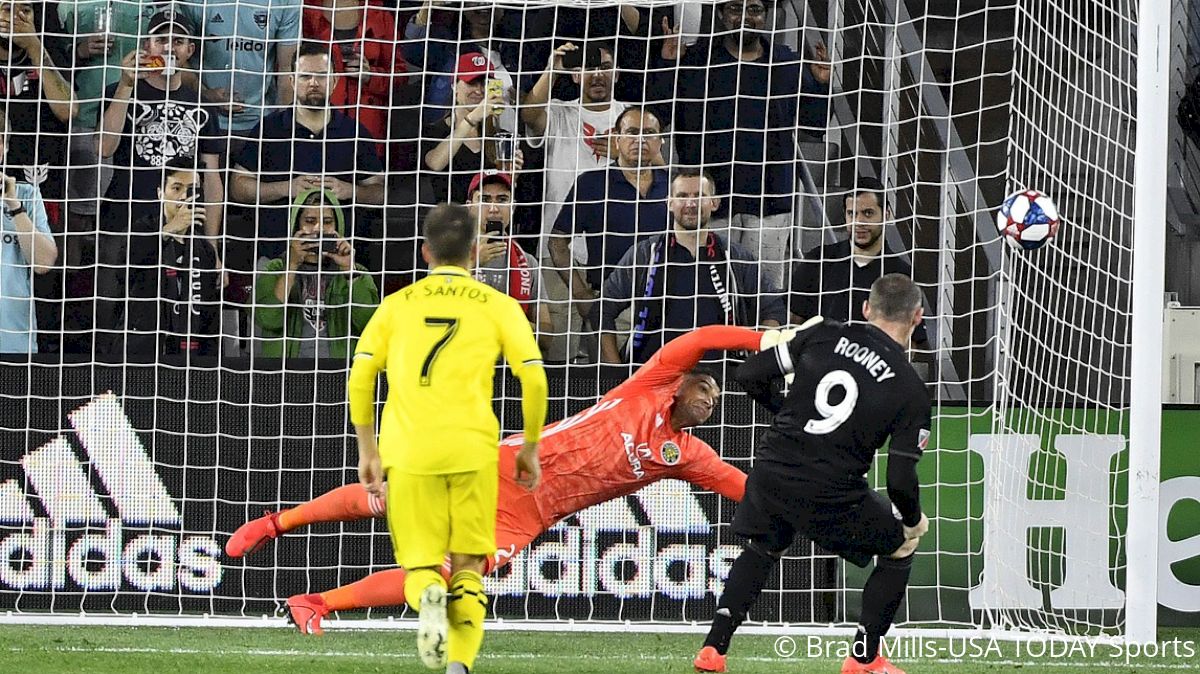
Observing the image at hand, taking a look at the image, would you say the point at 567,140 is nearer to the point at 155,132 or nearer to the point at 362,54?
the point at 362,54

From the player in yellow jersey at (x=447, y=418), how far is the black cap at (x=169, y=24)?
4.42 m

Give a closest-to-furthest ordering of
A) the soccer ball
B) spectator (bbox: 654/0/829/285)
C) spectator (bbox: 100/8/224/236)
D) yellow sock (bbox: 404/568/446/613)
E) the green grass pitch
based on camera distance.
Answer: yellow sock (bbox: 404/568/446/613)
the green grass pitch
the soccer ball
spectator (bbox: 100/8/224/236)
spectator (bbox: 654/0/829/285)

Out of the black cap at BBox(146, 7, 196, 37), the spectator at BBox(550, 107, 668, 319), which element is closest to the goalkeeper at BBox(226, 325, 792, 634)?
the spectator at BBox(550, 107, 668, 319)

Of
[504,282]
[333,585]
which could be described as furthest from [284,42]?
[333,585]

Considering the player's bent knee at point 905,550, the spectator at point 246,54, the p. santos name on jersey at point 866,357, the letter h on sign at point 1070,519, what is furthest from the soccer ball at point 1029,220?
the spectator at point 246,54

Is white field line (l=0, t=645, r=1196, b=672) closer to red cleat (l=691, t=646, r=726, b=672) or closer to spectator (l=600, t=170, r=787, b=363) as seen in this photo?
red cleat (l=691, t=646, r=726, b=672)

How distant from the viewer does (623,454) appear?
6.91 m

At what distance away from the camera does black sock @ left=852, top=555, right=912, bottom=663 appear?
5.96 m

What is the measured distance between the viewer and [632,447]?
6895mm

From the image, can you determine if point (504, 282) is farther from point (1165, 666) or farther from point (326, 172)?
point (1165, 666)

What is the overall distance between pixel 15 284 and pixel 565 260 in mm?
2913

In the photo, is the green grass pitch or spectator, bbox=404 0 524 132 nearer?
the green grass pitch

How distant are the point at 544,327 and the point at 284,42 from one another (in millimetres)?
2229

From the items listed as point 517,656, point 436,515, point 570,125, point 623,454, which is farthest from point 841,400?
point 570,125
